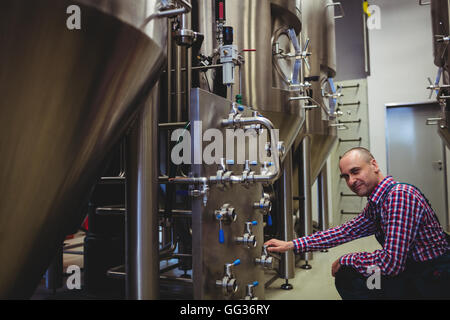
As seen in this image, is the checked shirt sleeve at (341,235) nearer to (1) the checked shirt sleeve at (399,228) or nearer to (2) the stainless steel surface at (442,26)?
(1) the checked shirt sleeve at (399,228)

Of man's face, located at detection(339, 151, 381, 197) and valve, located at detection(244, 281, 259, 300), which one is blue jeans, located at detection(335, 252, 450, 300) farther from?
valve, located at detection(244, 281, 259, 300)

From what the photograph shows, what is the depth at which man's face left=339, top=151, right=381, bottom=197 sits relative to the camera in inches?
60.2

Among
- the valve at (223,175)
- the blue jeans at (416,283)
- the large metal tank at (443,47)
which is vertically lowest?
the blue jeans at (416,283)

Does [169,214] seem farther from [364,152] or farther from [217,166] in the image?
[364,152]

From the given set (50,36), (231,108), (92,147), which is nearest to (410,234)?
(231,108)

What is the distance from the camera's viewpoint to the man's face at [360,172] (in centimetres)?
153

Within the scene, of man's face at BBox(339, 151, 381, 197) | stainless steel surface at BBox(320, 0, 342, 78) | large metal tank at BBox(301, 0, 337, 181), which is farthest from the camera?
stainless steel surface at BBox(320, 0, 342, 78)

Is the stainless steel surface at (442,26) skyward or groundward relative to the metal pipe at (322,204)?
skyward

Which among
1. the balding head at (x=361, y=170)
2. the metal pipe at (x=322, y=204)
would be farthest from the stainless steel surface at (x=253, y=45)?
the metal pipe at (x=322, y=204)

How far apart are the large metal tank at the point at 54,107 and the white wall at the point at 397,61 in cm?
464

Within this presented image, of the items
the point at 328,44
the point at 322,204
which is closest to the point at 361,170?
the point at 328,44

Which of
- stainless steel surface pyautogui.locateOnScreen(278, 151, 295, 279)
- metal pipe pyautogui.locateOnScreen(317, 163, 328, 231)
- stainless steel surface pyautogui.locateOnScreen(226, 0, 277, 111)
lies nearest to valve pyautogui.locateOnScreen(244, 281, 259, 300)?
stainless steel surface pyautogui.locateOnScreen(226, 0, 277, 111)

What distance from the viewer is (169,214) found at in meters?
1.63

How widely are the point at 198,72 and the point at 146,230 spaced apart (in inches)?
33.1
